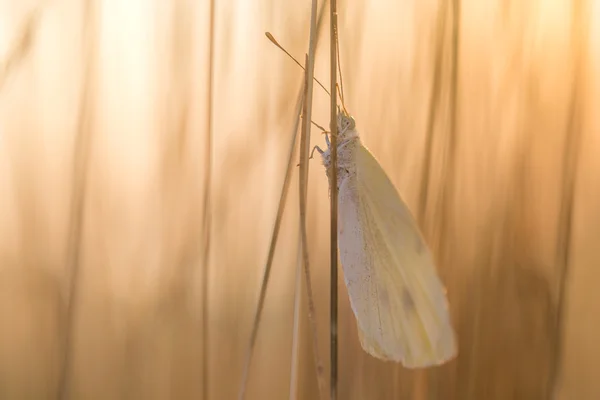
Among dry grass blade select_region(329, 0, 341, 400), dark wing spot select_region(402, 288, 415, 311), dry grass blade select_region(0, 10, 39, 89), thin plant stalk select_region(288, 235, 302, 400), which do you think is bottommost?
thin plant stalk select_region(288, 235, 302, 400)

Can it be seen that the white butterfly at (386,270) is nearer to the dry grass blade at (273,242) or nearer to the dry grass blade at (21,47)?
the dry grass blade at (273,242)

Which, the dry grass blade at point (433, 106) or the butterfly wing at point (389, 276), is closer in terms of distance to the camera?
the butterfly wing at point (389, 276)

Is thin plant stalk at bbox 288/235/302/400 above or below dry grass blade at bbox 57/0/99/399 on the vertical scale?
below

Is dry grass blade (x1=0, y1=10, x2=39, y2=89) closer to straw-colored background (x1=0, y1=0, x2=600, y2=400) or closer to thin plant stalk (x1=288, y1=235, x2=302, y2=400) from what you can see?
straw-colored background (x1=0, y1=0, x2=600, y2=400)

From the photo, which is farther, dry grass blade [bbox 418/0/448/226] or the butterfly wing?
dry grass blade [bbox 418/0/448/226]

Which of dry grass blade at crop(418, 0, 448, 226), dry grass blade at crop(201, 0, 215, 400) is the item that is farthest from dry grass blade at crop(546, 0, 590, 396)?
dry grass blade at crop(201, 0, 215, 400)

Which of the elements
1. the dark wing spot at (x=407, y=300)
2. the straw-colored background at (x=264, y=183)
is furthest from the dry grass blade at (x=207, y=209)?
the dark wing spot at (x=407, y=300)

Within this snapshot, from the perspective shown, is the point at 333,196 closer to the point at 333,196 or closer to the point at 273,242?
the point at 333,196
